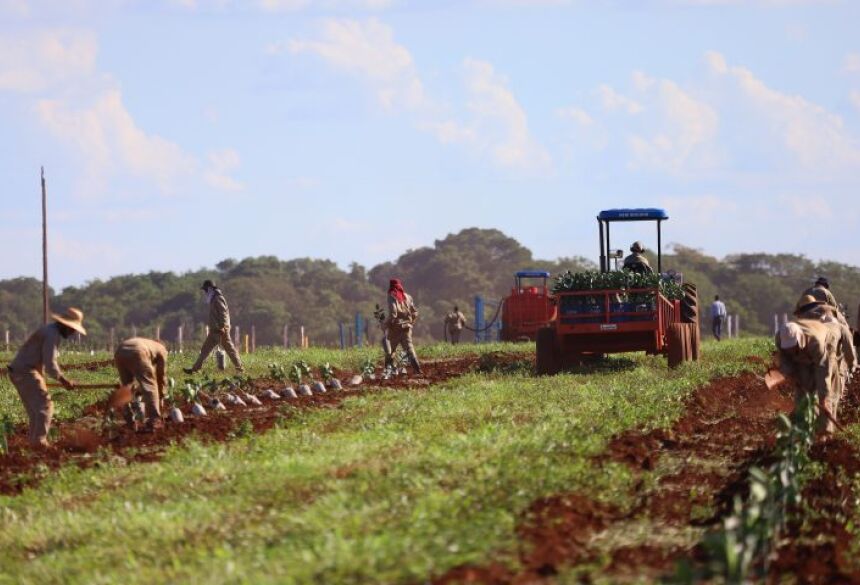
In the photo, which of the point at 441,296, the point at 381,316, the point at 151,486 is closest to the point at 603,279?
the point at 381,316

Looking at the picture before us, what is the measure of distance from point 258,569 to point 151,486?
4010 mm

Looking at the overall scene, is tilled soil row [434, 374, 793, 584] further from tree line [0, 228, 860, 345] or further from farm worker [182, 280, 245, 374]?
tree line [0, 228, 860, 345]

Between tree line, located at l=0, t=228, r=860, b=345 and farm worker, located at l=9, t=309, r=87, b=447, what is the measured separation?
62342 mm

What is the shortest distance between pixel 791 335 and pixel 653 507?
4.02 meters

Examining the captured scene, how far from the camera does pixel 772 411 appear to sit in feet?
64.5

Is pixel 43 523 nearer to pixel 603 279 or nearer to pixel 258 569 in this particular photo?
pixel 258 569

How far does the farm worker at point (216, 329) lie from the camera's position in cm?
2733

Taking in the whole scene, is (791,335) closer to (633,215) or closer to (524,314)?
(633,215)

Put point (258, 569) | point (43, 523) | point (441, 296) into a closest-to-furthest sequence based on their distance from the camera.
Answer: point (258, 569), point (43, 523), point (441, 296)

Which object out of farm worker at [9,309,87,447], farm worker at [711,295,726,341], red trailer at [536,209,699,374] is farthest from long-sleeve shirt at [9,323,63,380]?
farm worker at [711,295,726,341]

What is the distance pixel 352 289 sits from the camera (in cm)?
9712

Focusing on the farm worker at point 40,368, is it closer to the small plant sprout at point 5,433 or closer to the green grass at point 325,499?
the small plant sprout at point 5,433

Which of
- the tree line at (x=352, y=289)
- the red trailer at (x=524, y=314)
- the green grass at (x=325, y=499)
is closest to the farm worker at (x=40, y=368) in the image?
the green grass at (x=325, y=499)

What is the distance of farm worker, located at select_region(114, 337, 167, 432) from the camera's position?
57.3ft
